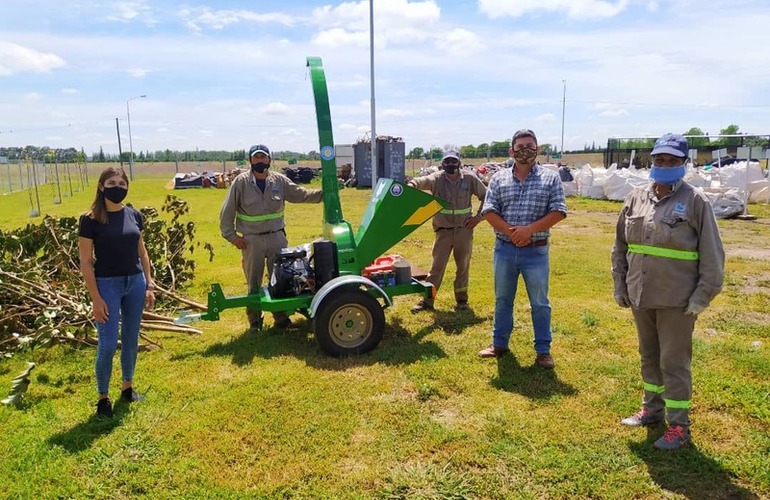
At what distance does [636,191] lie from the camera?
3.68 metres

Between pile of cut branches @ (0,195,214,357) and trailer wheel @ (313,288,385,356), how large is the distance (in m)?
1.75

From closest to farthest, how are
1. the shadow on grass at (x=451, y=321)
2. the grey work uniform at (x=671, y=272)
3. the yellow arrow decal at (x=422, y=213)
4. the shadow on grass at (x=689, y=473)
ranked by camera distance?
the shadow on grass at (x=689, y=473)
the grey work uniform at (x=671, y=272)
the yellow arrow decal at (x=422, y=213)
the shadow on grass at (x=451, y=321)

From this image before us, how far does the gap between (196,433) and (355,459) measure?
3.75 ft

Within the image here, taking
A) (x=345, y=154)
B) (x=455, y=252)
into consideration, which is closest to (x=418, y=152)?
(x=345, y=154)

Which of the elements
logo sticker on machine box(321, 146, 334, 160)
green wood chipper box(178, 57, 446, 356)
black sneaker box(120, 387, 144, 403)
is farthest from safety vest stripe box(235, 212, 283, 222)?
black sneaker box(120, 387, 144, 403)

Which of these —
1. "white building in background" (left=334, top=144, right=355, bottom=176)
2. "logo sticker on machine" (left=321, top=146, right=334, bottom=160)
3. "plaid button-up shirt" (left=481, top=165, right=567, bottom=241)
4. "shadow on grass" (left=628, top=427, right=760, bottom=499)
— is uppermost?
"white building in background" (left=334, top=144, right=355, bottom=176)

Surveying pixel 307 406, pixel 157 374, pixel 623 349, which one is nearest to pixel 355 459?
pixel 307 406

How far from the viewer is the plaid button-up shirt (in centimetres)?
458

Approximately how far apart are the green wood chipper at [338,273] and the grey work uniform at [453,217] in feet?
2.44

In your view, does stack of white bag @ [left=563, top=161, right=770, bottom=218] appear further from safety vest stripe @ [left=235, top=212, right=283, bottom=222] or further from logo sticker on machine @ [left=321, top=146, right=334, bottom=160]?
safety vest stripe @ [left=235, top=212, right=283, bottom=222]

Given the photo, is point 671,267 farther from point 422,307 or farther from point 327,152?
point 422,307

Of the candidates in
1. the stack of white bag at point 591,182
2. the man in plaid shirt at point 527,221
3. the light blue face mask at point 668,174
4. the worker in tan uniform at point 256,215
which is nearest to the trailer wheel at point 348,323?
the worker in tan uniform at point 256,215

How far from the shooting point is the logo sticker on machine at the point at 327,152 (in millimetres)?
5445

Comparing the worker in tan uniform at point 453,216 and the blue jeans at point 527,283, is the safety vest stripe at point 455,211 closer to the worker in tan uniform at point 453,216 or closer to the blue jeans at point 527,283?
the worker in tan uniform at point 453,216
